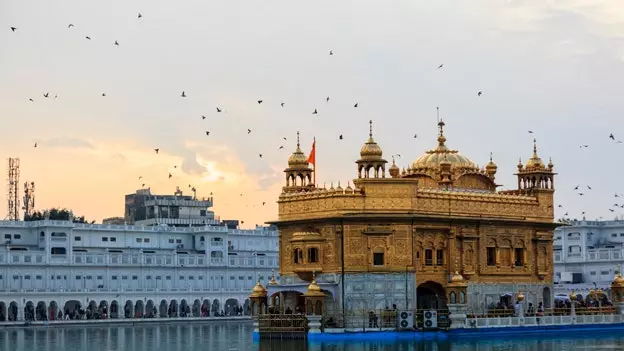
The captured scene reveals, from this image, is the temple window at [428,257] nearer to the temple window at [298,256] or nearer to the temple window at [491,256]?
the temple window at [491,256]

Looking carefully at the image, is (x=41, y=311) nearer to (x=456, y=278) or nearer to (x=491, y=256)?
(x=491, y=256)

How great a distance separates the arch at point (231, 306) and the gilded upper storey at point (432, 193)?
195ft

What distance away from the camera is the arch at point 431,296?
224ft

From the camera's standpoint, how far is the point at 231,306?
132250 mm

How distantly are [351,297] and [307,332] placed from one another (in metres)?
2.85

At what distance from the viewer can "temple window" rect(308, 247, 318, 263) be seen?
65.7 m

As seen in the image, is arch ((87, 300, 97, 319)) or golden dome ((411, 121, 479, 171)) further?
arch ((87, 300, 97, 319))

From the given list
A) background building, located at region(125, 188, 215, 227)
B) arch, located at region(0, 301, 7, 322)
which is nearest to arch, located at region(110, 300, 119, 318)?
arch, located at region(0, 301, 7, 322)

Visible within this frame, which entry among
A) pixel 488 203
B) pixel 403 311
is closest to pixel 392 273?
pixel 403 311

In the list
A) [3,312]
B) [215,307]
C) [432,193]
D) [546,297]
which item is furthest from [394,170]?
[215,307]

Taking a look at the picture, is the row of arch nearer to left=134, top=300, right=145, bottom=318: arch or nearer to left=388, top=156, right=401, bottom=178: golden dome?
left=134, top=300, right=145, bottom=318: arch

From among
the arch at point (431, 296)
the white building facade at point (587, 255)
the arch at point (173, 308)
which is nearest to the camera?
the arch at point (431, 296)

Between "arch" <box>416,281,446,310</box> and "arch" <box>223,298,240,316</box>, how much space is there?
2500 inches

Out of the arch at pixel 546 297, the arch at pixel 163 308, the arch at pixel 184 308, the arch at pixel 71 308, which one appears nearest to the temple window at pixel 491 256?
the arch at pixel 546 297
